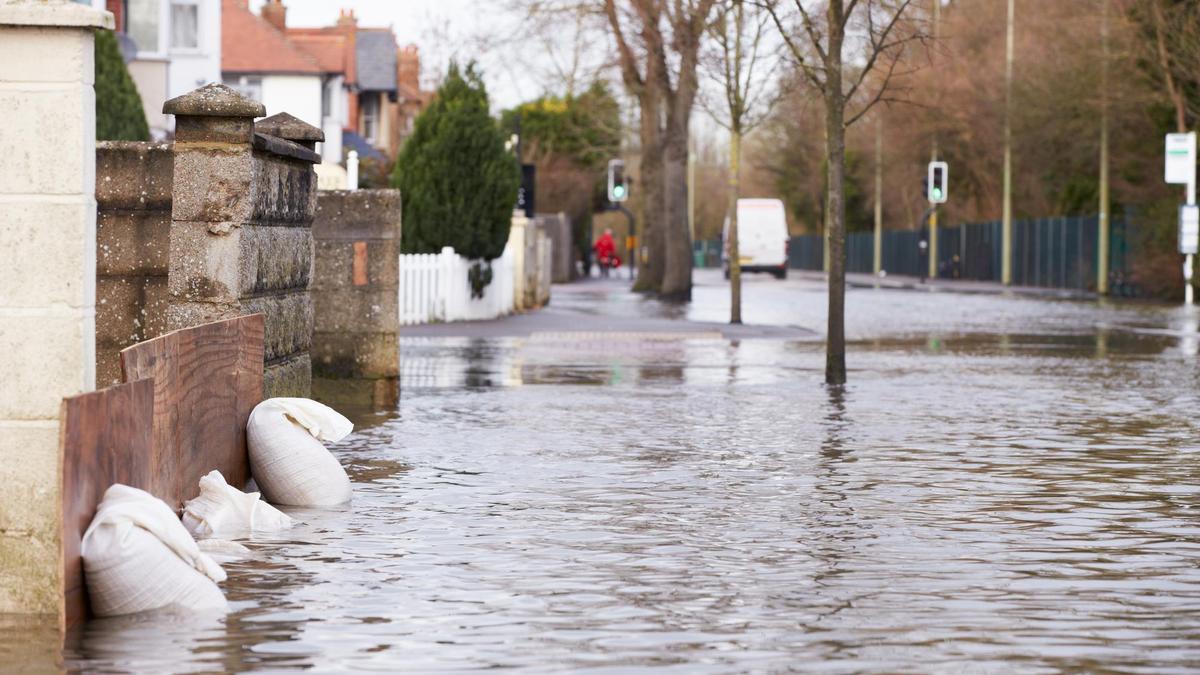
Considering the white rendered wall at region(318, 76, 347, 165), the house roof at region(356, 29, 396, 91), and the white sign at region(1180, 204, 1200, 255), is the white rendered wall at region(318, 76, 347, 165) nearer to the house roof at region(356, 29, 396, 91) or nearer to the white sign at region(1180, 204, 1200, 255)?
the house roof at region(356, 29, 396, 91)

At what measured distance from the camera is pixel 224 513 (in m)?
9.96

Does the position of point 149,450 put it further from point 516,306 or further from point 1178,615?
point 516,306

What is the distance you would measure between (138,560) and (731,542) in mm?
3061

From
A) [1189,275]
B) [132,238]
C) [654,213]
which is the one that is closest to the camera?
[132,238]

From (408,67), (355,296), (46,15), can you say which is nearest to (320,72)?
(408,67)

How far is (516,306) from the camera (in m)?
39.1

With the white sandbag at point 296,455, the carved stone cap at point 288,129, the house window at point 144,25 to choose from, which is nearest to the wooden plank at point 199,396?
the white sandbag at point 296,455

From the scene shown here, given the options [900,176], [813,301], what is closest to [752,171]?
[900,176]

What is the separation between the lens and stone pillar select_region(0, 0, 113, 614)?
7.73m

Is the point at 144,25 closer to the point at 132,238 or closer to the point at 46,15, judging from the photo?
the point at 132,238

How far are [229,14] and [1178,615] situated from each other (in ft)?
226

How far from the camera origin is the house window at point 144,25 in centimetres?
4806

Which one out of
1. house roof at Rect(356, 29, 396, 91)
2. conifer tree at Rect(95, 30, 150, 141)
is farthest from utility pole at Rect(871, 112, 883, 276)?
conifer tree at Rect(95, 30, 150, 141)

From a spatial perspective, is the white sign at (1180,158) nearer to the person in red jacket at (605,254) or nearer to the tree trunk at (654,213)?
the tree trunk at (654,213)
